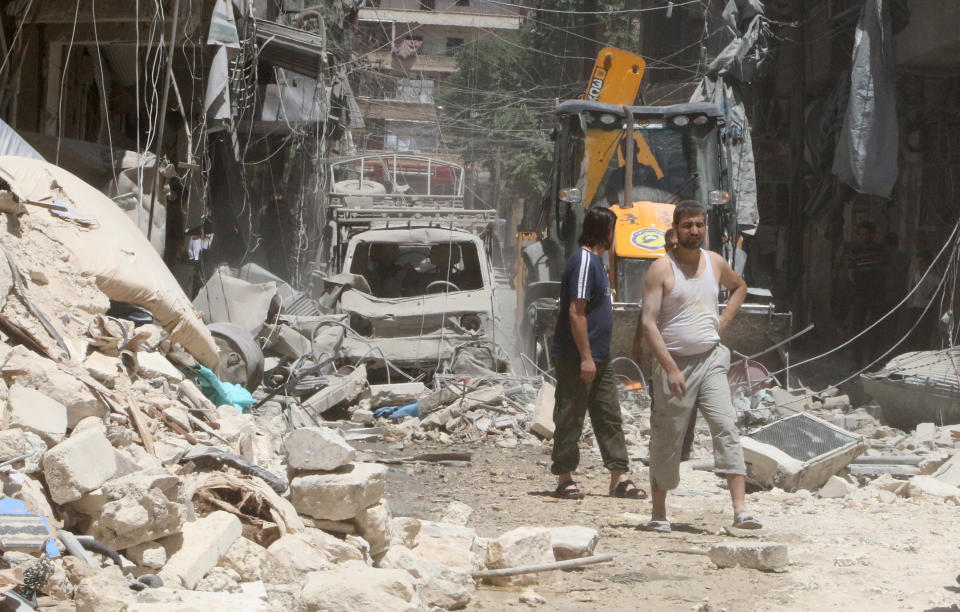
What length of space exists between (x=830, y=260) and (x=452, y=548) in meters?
15.0

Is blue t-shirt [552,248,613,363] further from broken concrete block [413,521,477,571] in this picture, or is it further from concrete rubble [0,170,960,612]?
broken concrete block [413,521,477,571]

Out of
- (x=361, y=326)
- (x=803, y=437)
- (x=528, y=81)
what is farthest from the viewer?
(x=528, y=81)

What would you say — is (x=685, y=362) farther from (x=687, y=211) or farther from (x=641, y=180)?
(x=641, y=180)

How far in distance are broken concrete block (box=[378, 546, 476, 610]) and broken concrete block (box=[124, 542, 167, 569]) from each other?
0.94m

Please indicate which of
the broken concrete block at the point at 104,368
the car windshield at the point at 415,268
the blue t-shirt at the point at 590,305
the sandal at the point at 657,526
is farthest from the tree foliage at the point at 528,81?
the sandal at the point at 657,526

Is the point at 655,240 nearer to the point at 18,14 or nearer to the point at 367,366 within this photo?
the point at 367,366

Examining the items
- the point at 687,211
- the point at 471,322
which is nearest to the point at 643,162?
the point at 471,322

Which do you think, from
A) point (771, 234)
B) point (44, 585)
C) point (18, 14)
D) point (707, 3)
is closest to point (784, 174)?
point (771, 234)

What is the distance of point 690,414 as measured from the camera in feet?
19.1

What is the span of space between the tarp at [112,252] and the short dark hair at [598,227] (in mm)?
2816

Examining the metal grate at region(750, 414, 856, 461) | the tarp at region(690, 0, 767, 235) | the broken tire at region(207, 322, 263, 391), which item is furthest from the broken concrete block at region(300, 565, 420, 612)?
the tarp at region(690, 0, 767, 235)

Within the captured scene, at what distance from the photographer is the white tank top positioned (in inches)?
226

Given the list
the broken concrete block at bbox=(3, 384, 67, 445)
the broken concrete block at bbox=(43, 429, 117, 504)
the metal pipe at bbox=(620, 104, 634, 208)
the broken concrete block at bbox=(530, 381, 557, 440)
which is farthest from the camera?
the metal pipe at bbox=(620, 104, 634, 208)

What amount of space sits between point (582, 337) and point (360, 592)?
10.2 feet
